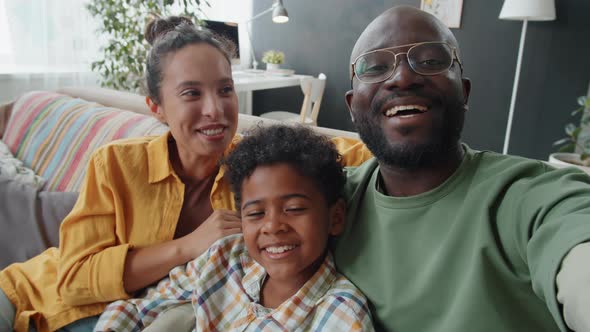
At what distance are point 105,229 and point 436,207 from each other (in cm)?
86

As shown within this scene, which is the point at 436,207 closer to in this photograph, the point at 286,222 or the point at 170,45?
the point at 286,222

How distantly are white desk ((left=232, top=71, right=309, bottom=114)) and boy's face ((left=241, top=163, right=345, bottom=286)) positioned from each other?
279cm

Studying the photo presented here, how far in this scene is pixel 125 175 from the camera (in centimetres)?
119

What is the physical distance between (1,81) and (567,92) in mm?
4792

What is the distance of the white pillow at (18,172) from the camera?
1.73 m

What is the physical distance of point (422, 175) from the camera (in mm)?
904

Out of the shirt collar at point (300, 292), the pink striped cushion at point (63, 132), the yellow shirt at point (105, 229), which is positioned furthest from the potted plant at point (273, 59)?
the shirt collar at point (300, 292)

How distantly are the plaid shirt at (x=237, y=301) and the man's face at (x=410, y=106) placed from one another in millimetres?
316

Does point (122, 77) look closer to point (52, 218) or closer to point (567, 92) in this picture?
point (52, 218)

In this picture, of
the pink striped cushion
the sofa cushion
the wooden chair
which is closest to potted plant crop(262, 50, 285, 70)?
the wooden chair

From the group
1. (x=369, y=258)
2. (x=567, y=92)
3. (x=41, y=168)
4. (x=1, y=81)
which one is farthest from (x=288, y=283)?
Answer: (x=567, y=92)

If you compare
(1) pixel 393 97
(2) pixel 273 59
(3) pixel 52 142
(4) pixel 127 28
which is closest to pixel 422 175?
(1) pixel 393 97

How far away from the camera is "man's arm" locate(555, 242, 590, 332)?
52cm

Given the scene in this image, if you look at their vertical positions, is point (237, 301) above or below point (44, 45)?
below
